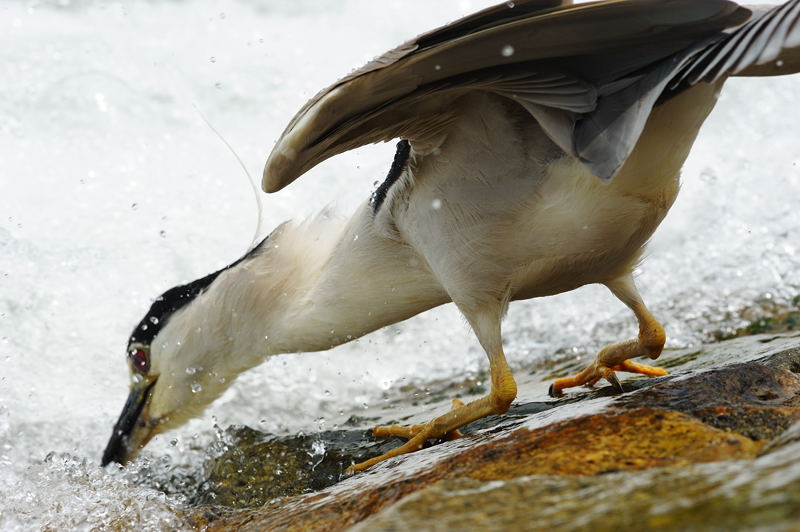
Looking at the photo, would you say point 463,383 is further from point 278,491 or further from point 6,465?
point 6,465

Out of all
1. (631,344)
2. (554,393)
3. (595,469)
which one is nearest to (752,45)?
(595,469)

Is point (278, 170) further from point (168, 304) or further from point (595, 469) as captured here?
point (168, 304)

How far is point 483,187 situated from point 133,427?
2310 mm

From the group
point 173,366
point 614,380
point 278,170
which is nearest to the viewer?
point 278,170

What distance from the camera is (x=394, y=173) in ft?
12.9

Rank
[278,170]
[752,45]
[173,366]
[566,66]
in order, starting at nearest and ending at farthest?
[752,45] < [566,66] < [278,170] < [173,366]

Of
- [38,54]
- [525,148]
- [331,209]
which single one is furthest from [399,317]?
[38,54]

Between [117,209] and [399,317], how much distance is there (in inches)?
208

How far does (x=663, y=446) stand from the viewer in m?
2.50

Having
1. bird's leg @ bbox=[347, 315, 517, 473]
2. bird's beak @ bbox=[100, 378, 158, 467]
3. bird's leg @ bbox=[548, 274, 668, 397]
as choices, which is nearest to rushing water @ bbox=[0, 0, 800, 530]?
bird's beak @ bbox=[100, 378, 158, 467]

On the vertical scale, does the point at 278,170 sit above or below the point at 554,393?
above

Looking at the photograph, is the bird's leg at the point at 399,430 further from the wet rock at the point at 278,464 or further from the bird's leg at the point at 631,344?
the bird's leg at the point at 631,344

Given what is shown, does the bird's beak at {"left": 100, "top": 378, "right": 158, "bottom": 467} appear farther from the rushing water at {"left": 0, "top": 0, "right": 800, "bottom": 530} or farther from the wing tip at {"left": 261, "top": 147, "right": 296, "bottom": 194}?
the wing tip at {"left": 261, "top": 147, "right": 296, "bottom": 194}

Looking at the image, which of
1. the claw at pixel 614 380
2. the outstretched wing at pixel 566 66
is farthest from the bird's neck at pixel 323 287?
the outstretched wing at pixel 566 66
